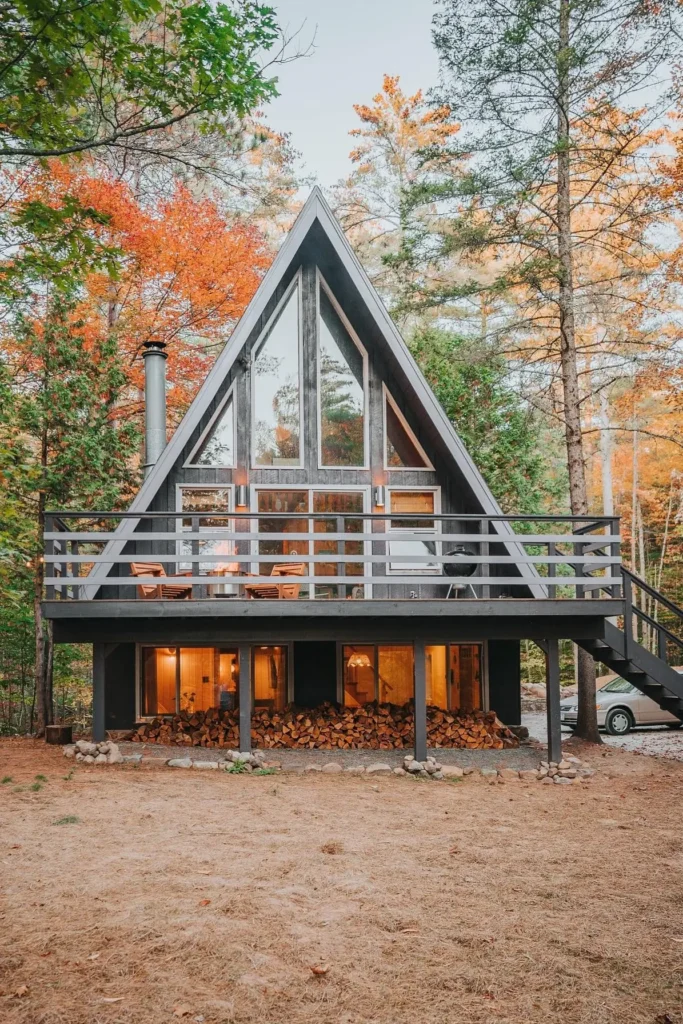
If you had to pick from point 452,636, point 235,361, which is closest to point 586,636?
point 452,636

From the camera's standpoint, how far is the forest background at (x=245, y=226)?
673 centimetres

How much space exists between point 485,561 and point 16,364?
11.3 m

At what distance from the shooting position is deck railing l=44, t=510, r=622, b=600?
9617 mm

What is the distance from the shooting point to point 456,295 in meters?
13.8

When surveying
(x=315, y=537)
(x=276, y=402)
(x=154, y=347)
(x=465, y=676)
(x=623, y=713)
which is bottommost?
(x=623, y=713)

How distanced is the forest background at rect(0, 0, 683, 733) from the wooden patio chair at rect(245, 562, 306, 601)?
3.56 meters

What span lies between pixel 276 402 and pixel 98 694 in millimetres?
5347

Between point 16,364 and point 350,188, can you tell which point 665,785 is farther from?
point 350,188

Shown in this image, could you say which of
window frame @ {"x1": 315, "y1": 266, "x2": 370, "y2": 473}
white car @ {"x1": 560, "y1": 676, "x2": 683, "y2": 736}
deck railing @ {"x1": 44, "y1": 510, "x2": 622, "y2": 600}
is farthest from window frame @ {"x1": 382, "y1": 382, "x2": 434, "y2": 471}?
white car @ {"x1": 560, "y1": 676, "x2": 683, "y2": 736}

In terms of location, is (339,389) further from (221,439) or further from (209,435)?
(209,435)

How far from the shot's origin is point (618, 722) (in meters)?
14.5

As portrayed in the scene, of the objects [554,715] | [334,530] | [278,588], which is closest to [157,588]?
[278,588]

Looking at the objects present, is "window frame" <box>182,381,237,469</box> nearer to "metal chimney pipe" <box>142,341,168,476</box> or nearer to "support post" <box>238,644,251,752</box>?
"metal chimney pipe" <box>142,341,168,476</box>

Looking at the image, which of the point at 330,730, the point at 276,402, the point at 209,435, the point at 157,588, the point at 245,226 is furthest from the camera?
the point at 245,226
